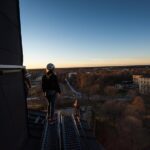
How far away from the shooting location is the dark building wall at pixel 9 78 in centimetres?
438

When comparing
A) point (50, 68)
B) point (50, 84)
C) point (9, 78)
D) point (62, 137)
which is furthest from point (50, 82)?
point (9, 78)

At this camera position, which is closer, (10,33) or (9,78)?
(9,78)

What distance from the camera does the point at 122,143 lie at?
24.6 meters

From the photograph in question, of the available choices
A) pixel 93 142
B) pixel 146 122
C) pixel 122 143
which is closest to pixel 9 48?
pixel 93 142

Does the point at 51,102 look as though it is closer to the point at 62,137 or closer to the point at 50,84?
the point at 50,84

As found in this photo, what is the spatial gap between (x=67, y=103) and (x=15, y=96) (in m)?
40.6

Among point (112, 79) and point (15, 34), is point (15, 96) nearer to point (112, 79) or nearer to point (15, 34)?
point (15, 34)

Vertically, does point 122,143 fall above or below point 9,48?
below

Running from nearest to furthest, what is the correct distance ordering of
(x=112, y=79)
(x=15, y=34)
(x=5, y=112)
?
(x=5, y=112) < (x=15, y=34) < (x=112, y=79)

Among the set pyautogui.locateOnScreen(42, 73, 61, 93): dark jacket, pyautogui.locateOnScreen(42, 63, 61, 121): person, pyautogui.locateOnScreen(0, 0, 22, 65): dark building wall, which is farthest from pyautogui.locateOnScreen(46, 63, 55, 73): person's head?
pyautogui.locateOnScreen(0, 0, 22, 65): dark building wall

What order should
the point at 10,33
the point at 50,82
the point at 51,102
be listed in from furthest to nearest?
the point at 51,102, the point at 50,82, the point at 10,33

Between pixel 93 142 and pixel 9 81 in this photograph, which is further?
pixel 93 142

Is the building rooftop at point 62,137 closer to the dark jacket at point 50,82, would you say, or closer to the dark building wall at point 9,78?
the dark building wall at point 9,78

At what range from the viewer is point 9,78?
5.04 metres
